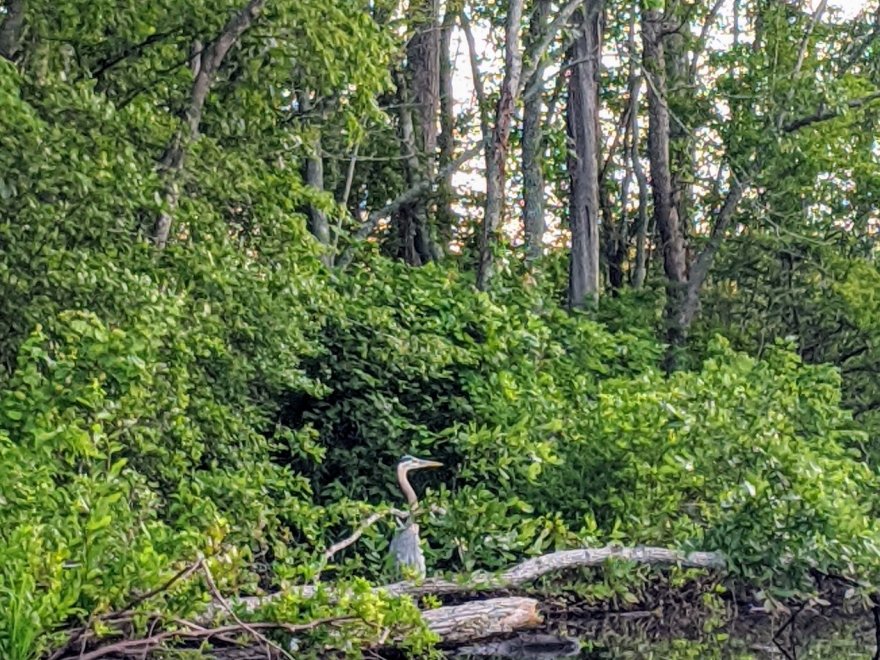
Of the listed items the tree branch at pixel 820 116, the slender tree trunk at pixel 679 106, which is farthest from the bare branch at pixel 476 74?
the tree branch at pixel 820 116

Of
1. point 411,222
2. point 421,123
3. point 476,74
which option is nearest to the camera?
point 411,222

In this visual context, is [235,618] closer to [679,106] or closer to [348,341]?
[348,341]

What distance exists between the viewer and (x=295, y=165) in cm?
1129

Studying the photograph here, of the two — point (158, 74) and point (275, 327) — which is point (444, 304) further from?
point (158, 74)

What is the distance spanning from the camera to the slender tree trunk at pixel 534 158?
16.2 metres

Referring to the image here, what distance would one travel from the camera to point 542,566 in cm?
1009

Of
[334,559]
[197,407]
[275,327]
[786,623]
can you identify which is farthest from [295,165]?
[786,623]

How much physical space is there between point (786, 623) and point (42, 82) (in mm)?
6253

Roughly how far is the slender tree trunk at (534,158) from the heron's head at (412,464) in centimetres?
483

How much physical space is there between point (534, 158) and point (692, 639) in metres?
7.99

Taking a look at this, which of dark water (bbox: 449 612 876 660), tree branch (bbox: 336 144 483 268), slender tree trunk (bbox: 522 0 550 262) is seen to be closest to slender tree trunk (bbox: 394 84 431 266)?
tree branch (bbox: 336 144 483 268)

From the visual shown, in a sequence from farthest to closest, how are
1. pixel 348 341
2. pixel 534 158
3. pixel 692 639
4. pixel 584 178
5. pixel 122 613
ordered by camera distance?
pixel 584 178, pixel 534 158, pixel 348 341, pixel 692 639, pixel 122 613

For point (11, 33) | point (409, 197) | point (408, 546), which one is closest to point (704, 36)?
point (409, 197)

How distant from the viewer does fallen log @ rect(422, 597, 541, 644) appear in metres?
8.90
